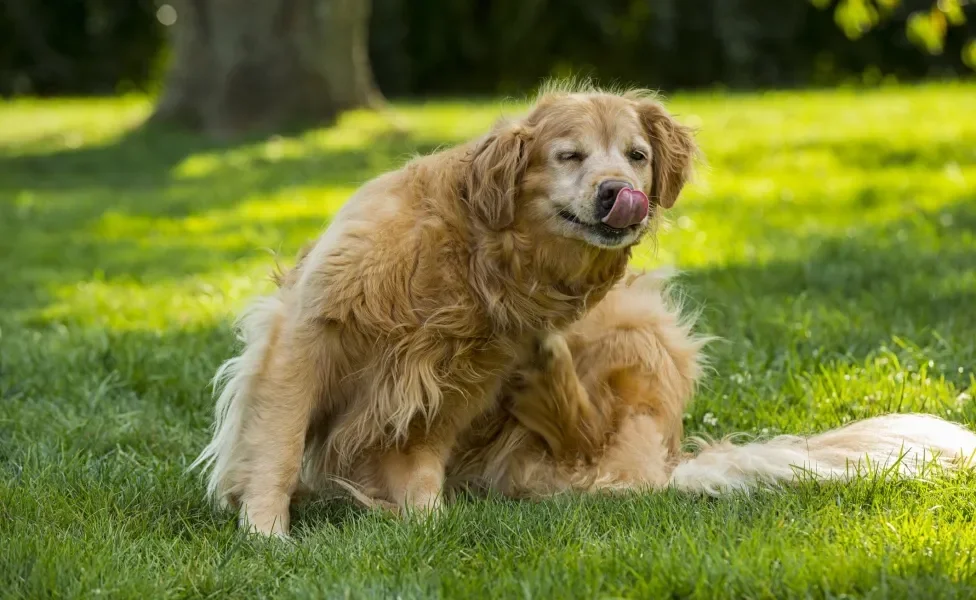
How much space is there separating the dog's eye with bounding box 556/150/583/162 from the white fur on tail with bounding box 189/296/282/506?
1.03m

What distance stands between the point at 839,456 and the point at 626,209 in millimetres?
1056

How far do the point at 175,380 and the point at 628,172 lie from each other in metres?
2.32

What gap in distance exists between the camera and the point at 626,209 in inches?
142

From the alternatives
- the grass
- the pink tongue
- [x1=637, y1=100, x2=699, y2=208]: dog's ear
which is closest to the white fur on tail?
the grass

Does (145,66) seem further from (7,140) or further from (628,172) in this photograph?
(628,172)

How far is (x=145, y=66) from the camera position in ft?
80.9

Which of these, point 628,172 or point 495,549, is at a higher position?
point 628,172

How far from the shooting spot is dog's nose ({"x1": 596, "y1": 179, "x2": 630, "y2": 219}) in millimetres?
3605

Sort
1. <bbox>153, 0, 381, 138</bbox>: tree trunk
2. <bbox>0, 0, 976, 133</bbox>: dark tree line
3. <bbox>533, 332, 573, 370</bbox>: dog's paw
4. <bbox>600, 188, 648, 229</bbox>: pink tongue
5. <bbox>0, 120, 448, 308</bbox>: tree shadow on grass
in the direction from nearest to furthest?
1. <bbox>600, 188, 648, 229</bbox>: pink tongue
2. <bbox>533, 332, 573, 370</bbox>: dog's paw
3. <bbox>0, 120, 448, 308</bbox>: tree shadow on grass
4. <bbox>153, 0, 381, 138</bbox>: tree trunk
5. <bbox>0, 0, 976, 133</bbox>: dark tree line

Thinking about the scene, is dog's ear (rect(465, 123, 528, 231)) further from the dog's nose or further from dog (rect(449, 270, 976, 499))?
dog (rect(449, 270, 976, 499))

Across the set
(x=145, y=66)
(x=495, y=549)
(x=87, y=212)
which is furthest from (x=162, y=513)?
(x=145, y=66)

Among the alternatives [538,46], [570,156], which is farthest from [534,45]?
[570,156]

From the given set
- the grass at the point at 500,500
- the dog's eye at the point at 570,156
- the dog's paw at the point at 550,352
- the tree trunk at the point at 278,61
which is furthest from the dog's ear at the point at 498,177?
the tree trunk at the point at 278,61

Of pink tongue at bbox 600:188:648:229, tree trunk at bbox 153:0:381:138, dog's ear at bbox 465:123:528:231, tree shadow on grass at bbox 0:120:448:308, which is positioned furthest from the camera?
tree trunk at bbox 153:0:381:138
